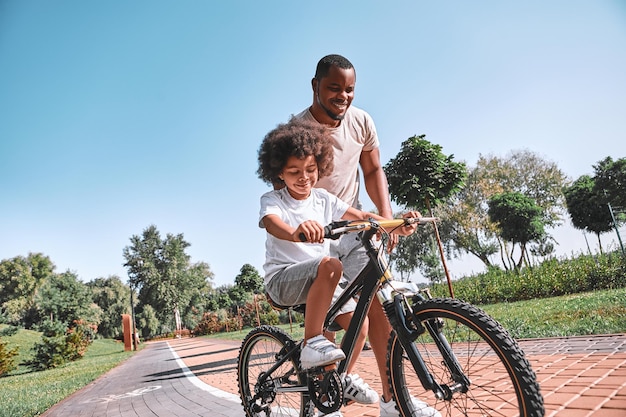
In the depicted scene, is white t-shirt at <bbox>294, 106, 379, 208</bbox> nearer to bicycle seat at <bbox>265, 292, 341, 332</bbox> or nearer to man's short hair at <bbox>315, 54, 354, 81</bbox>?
man's short hair at <bbox>315, 54, 354, 81</bbox>

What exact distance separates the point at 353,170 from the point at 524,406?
5.52 feet

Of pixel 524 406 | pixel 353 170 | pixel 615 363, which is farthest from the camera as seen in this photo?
pixel 615 363

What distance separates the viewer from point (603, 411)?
195cm

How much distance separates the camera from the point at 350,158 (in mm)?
2631

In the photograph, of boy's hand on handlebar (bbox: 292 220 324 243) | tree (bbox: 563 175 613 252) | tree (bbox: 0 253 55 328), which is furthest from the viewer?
tree (bbox: 0 253 55 328)

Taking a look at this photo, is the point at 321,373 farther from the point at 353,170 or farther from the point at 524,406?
the point at 353,170

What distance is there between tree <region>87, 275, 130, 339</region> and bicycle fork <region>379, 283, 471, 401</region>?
52.5 m

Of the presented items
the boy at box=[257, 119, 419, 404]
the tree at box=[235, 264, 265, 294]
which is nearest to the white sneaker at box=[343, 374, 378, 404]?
the boy at box=[257, 119, 419, 404]

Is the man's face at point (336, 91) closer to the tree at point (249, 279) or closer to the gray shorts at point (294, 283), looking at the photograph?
the gray shorts at point (294, 283)

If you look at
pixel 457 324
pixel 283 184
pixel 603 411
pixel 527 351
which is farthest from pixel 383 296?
pixel 527 351

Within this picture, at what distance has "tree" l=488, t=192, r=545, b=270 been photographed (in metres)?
23.2

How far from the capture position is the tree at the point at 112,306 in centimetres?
5009

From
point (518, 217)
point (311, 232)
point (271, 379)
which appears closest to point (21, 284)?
point (518, 217)

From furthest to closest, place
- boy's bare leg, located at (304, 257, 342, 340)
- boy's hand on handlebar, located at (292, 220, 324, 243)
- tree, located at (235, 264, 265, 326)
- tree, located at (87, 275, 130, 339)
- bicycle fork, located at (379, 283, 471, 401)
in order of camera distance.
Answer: tree, located at (87, 275, 130, 339), tree, located at (235, 264, 265, 326), boy's bare leg, located at (304, 257, 342, 340), boy's hand on handlebar, located at (292, 220, 324, 243), bicycle fork, located at (379, 283, 471, 401)
